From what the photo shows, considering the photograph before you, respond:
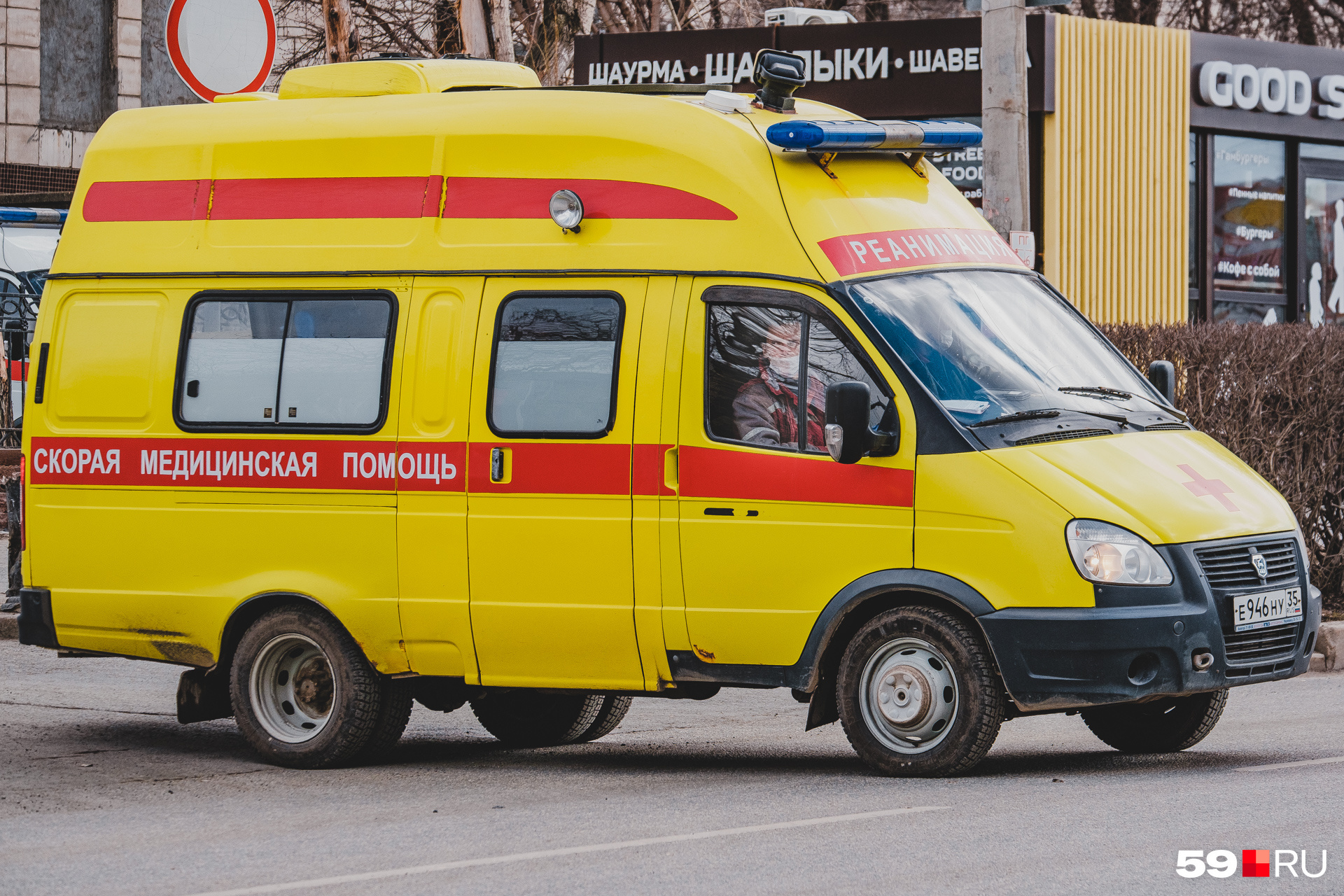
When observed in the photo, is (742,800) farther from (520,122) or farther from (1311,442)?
(1311,442)

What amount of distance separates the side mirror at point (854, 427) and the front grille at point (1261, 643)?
1499mm

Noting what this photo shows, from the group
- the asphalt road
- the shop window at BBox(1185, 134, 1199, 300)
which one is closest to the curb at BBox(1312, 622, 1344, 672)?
the asphalt road

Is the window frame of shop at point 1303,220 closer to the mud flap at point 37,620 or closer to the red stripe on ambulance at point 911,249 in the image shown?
the red stripe on ambulance at point 911,249

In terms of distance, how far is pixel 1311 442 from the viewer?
1302cm

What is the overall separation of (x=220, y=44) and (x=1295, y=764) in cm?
658

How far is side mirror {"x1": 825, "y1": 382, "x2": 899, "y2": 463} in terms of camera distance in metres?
7.72

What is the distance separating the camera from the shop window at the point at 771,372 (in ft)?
26.5

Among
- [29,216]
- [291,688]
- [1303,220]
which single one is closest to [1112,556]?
[291,688]

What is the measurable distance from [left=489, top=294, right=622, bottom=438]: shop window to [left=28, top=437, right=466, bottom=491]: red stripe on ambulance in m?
0.33

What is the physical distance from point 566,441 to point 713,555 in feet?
2.58

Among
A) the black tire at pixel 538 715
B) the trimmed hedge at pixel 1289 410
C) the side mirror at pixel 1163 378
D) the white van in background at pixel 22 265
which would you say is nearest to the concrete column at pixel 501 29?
the white van in background at pixel 22 265

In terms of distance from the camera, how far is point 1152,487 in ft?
25.5

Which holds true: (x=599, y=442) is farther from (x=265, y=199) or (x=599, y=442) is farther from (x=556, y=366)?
(x=265, y=199)

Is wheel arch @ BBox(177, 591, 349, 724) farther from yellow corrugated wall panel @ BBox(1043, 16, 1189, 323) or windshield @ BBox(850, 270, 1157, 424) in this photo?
yellow corrugated wall panel @ BBox(1043, 16, 1189, 323)
